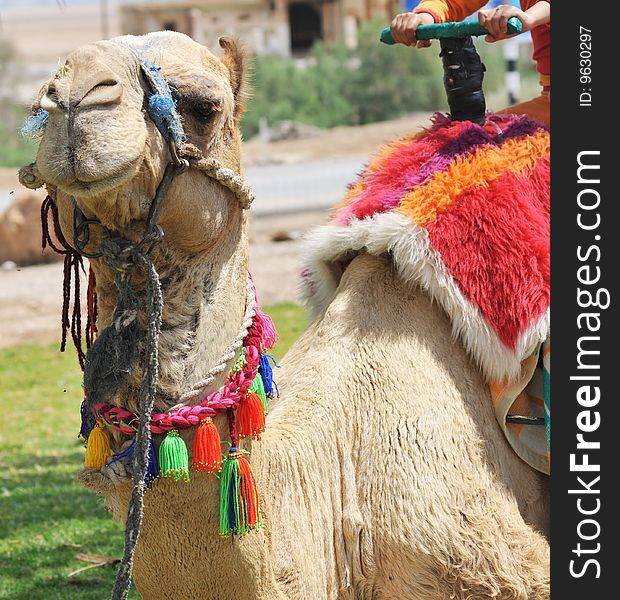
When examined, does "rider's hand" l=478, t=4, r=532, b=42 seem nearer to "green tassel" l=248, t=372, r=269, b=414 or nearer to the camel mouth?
"green tassel" l=248, t=372, r=269, b=414

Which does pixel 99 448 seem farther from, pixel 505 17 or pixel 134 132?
pixel 505 17

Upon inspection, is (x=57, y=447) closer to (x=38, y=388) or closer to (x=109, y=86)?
(x=38, y=388)

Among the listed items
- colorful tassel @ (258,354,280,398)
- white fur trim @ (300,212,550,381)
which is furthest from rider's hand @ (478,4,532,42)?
colorful tassel @ (258,354,280,398)

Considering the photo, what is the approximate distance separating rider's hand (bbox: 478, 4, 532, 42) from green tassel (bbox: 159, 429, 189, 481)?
160 centimetres

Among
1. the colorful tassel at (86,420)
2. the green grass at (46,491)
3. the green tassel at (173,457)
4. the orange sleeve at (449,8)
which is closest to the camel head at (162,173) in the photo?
the green tassel at (173,457)

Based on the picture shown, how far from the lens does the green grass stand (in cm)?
539

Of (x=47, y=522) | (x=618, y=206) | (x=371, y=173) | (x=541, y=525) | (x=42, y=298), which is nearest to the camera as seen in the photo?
(x=618, y=206)

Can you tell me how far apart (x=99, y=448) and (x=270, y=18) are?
4935 cm

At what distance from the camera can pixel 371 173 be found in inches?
146

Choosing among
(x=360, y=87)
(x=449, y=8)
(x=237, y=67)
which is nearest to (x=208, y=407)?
(x=237, y=67)

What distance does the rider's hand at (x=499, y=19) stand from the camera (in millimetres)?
3406

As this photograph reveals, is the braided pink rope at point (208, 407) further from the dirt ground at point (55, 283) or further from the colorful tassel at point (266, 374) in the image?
the dirt ground at point (55, 283)

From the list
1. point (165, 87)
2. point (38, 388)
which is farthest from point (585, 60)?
point (38, 388)

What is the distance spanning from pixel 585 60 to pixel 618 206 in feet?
1.35
